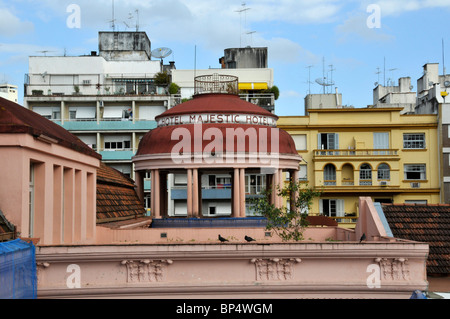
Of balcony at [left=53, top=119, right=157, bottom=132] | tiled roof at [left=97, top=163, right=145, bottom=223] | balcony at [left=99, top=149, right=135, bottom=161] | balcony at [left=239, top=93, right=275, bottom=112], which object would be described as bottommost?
tiled roof at [left=97, top=163, right=145, bottom=223]

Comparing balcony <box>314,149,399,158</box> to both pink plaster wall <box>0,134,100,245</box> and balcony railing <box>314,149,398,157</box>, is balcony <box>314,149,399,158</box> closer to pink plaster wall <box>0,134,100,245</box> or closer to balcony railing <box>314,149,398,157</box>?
balcony railing <box>314,149,398,157</box>

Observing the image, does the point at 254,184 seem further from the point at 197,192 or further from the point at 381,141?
the point at 197,192

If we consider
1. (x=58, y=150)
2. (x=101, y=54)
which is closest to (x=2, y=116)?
(x=58, y=150)

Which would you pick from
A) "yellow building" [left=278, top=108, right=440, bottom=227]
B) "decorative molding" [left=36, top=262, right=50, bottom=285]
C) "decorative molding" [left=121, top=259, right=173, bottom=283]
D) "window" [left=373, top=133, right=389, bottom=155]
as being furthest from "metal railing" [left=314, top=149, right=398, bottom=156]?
"decorative molding" [left=36, top=262, right=50, bottom=285]

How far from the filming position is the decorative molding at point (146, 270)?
65.0 ft

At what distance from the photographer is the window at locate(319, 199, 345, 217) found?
66.1 meters

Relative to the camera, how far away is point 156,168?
138 ft

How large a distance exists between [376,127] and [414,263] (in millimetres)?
47274

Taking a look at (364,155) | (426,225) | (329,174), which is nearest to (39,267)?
(426,225)

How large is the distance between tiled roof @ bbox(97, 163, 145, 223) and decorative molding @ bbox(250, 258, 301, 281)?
13.6 meters

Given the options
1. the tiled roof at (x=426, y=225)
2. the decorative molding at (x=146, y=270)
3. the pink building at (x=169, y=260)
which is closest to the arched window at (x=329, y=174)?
the tiled roof at (x=426, y=225)

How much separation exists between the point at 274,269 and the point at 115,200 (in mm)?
21039

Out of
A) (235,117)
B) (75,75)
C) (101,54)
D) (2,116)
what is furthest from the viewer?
(101,54)
